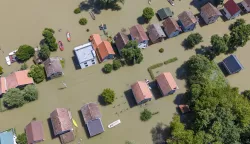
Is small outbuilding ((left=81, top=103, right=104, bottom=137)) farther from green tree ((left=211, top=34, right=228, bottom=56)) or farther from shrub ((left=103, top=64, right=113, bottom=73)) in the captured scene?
green tree ((left=211, top=34, right=228, bottom=56))

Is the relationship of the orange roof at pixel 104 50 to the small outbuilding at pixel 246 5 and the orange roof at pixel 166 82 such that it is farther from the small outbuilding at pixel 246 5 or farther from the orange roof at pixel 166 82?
the small outbuilding at pixel 246 5

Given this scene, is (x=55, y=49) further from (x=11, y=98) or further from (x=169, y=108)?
(x=169, y=108)

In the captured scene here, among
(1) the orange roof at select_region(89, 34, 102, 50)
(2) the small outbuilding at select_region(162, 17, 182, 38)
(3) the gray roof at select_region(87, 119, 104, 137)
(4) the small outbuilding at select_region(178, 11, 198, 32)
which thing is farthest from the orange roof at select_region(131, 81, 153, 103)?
(4) the small outbuilding at select_region(178, 11, 198, 32)

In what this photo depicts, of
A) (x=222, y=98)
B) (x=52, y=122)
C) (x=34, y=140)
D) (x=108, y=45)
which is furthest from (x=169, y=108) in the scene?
(x=34, y=140)

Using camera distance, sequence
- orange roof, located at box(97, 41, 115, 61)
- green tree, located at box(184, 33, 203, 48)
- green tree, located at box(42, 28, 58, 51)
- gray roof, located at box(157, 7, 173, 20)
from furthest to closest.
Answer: gray roof, located at box(157, 7, 173, 20)
green tree, located at box(42, 28, 58, 51)
green tree, located at box(184, 33, 203, 48)
orange roof, located at box(97, 41, 115, 61)

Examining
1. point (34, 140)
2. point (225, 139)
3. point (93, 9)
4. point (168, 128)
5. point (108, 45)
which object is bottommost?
point (225, 139)
